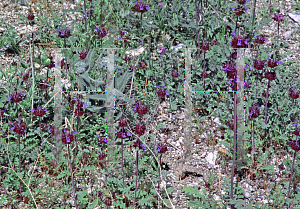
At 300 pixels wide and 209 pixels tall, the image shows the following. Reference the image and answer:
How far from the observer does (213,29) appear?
4.69 metres

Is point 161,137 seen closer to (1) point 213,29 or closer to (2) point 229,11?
(1) point 213,29

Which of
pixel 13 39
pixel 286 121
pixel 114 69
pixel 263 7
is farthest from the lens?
pixel 263 7

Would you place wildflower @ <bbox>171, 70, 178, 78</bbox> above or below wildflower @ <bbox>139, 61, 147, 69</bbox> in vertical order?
below

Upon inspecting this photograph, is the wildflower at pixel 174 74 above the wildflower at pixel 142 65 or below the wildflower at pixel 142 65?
below

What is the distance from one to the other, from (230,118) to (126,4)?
8.19ft

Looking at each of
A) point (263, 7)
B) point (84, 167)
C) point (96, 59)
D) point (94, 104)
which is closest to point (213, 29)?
point (263, 7)

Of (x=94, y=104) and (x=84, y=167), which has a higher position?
(x=94, y=104)

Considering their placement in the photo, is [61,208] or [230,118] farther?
[230,118]

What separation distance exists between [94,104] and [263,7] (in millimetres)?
3393

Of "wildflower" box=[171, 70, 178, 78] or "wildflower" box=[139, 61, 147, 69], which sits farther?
"wildflower" box=[139, 61, 147, 69]

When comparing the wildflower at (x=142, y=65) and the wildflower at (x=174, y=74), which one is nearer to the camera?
the wildflower at (x=174, y=74)

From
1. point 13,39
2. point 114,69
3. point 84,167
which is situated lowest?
point 84,167

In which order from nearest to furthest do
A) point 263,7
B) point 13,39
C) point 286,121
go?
1. point 286,121
2. point 13,39
3. point 263,7

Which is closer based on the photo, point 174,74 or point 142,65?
point 174,74
